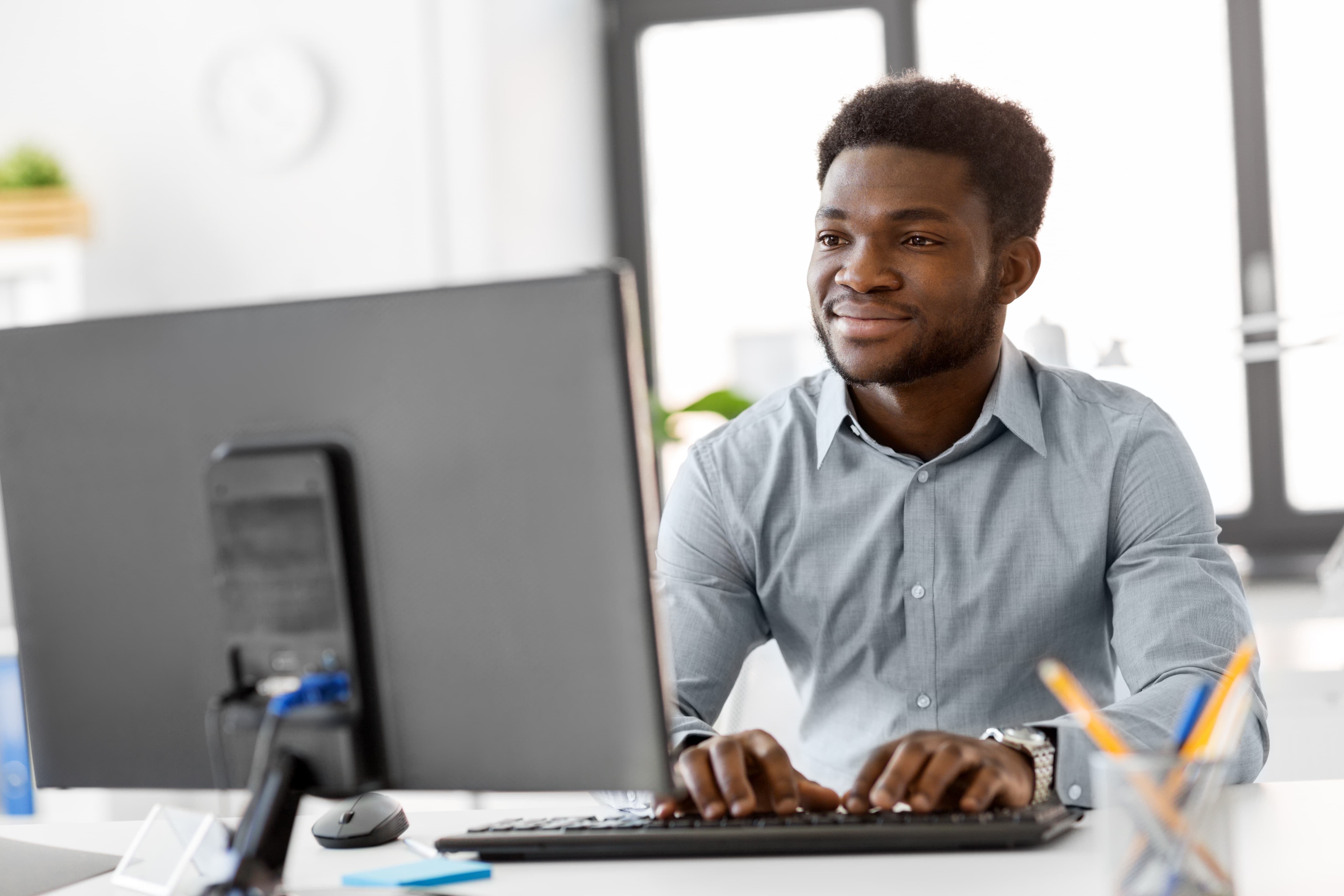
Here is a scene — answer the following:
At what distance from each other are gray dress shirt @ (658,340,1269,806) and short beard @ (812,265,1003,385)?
44 mm

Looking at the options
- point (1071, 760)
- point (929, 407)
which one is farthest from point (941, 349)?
point (1071, 760)

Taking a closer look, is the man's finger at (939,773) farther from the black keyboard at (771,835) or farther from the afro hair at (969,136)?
the afro hair at (969,136)

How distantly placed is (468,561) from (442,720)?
99mm

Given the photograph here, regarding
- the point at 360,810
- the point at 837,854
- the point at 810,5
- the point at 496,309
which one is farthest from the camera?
the point at 810,5

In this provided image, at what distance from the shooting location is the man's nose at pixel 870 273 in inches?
59.7

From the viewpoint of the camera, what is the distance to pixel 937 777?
3.38 ft

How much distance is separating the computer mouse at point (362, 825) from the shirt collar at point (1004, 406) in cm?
64

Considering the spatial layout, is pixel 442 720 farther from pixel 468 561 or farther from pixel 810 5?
pixel 810 5

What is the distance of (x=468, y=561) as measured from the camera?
0.84m

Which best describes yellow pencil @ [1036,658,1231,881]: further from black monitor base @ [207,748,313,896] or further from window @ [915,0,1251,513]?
window @ [915,0,1251,513]

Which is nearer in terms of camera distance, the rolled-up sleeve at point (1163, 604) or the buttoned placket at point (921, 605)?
the rolled-up sleeve at point (1163, 604)

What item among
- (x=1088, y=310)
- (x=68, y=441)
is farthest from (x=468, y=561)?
(x=1088, y=310)

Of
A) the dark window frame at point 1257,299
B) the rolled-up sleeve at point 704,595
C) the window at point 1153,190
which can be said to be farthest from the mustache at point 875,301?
the dark window frame at point 1257,299

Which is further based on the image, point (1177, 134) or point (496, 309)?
point (1177, 134)
